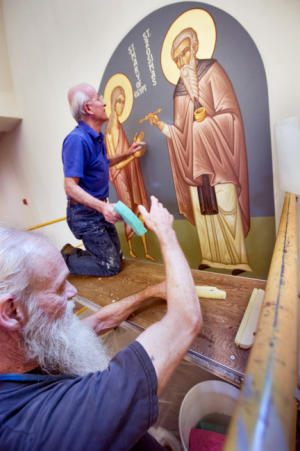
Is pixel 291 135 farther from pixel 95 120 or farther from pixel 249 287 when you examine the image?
pixel 95 120

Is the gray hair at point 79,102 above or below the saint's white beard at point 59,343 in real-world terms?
above

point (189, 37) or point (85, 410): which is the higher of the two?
point (189, 37)

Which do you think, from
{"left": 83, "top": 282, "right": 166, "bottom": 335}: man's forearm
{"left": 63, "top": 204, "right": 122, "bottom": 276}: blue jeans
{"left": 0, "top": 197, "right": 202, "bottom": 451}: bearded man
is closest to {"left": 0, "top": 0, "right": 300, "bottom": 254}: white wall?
{"left": 0, "top": 197, "right": 202, "bottom": 451}: bearded man

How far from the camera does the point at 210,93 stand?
158cm

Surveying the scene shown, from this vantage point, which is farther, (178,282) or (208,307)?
(208,307)

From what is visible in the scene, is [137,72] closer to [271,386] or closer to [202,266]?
[202,266]

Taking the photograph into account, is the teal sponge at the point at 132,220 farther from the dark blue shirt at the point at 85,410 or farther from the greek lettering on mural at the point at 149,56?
the greek lettering on mural at the point at 149,56

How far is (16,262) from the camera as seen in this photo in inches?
26.8

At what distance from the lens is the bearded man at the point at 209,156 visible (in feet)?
5.07

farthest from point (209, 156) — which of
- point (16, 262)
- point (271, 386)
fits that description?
point (271, 386)

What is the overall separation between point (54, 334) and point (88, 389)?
303 mm

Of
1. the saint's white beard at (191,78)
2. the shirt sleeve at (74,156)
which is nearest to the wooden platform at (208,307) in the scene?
the shirt sleeve at (74,156)

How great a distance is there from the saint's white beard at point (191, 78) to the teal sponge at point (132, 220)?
1.02 m

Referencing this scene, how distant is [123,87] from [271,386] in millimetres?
2413
